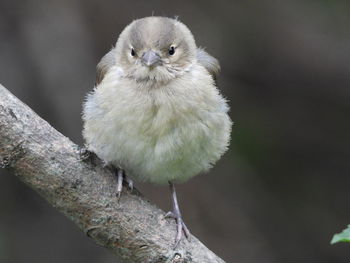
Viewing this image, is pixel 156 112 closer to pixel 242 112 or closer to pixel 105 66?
pixel 105 66

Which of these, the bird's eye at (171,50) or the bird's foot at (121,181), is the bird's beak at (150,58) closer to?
the bird's eye at (171,50)

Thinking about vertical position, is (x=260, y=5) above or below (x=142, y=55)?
above

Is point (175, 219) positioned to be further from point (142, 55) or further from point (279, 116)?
point (279, 116)

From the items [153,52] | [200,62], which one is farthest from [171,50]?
[200,62]

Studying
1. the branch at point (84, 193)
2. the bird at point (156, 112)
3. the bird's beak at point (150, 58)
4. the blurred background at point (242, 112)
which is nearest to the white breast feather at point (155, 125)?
the bird at point (156, 112)

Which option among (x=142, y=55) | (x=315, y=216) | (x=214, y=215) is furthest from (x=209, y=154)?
(x=315, y=216)

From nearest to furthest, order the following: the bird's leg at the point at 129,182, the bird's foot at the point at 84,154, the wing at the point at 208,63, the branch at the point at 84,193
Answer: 1. the branch at the point at 84,193
2. the bird's foot at the point at 84,154
3. the bird's leg at the point at 129,182
4. the wing at the point at 208,63

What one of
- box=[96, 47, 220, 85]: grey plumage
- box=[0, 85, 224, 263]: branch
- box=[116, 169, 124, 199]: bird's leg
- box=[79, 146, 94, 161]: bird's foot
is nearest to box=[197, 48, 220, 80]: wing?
box=[96, 47, 220, 85]: grey plumage
